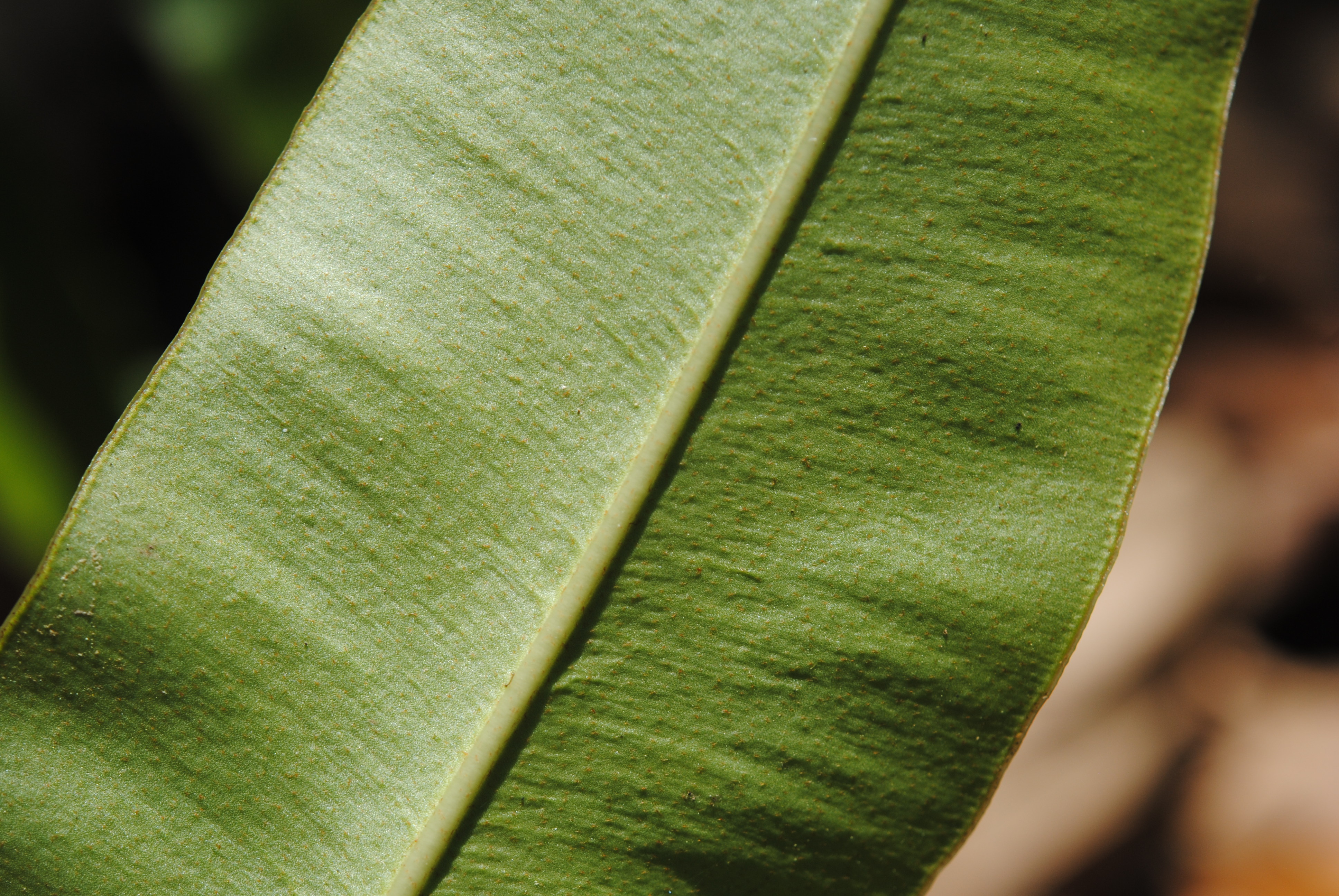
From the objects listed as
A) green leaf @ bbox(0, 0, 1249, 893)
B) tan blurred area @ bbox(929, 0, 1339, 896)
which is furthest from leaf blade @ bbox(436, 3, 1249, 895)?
tan blurred area @ bbox(929, 0, 1339, 896)

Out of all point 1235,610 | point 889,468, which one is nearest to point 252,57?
point 889,468

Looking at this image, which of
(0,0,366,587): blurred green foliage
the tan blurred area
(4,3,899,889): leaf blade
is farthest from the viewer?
the tan blurred area

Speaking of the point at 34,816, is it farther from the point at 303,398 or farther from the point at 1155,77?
the point at 1155,77

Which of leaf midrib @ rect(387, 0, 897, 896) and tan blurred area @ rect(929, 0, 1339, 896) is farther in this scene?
tan blurred area @ rect(929, 0, 1339, 896)

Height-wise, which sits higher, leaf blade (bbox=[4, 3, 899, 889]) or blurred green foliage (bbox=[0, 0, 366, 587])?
blurred green foliage (bbox=[0, 0, 366, 587])

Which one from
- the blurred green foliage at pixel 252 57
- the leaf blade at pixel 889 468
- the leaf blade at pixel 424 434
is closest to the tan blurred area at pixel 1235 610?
the leaf blade at pixel 889 468

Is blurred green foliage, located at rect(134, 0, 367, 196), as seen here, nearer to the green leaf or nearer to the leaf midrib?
the green leaf
